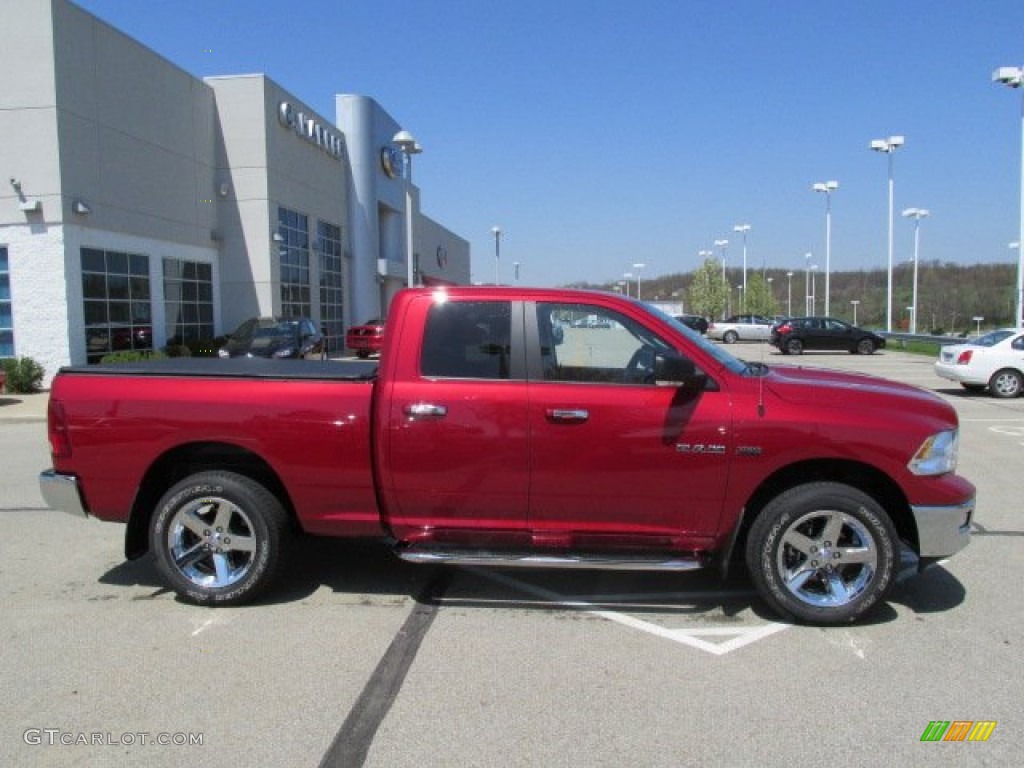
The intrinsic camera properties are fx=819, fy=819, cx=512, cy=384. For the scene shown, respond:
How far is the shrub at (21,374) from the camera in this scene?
18.2 meters

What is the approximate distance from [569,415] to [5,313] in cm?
1893

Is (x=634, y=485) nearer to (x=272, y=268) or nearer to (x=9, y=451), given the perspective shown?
(x=9, y=451)

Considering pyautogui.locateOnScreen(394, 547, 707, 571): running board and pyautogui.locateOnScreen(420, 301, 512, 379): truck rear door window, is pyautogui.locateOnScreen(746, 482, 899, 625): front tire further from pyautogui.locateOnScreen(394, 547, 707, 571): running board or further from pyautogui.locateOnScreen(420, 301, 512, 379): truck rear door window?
pyautogui.locateOnScreen(420, 301, 512, 379): truck rear door window

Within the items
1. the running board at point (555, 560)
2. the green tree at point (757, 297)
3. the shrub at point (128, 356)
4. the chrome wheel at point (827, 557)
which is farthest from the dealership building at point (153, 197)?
the green tree at point (757, 297)

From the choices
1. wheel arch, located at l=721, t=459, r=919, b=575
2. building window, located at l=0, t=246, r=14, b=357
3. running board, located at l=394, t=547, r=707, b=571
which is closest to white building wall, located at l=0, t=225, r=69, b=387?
building window, located at l=0, t=246, r=14, b=357

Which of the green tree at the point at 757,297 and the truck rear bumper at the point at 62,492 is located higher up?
the green tree at the point at 757,297

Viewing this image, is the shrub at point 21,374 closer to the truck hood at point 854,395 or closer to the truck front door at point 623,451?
the truck front door at point 623,451

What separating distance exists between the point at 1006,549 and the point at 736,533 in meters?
2.83

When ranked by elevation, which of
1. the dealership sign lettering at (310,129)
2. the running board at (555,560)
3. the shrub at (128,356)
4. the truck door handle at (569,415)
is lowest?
the running board at (555,560)

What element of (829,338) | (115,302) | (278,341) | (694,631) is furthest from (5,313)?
(829,338)

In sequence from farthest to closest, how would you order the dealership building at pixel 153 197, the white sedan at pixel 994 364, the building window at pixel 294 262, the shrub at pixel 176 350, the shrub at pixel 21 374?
the building window at pixel 294 262, the shrub at pixel 176 350, the dealership building at pixel 153 197, the shrub at pixel 21 374, the white sedan at pixel 994 364

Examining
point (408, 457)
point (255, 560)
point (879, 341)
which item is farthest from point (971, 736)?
point (879, 341)

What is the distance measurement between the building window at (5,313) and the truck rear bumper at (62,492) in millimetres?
16644

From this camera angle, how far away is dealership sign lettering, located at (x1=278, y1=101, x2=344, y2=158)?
1145 inches
